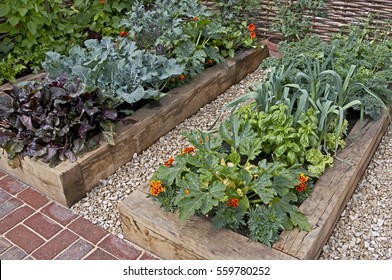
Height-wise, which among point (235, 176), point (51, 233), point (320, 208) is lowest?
point (51, 233)

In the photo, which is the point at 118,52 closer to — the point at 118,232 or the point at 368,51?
the point at 118,232

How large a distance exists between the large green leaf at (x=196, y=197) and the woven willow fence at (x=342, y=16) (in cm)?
269

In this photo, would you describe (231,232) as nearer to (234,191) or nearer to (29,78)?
(234,191)

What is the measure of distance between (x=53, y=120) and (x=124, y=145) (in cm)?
48

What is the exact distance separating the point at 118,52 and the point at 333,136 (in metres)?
1.71

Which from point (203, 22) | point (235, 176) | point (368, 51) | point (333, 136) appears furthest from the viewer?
point (203, 22)

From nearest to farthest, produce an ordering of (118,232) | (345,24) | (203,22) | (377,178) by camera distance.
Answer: (118,232) < (377,178) < (203,22) < (345,24)

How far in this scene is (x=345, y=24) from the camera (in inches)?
160

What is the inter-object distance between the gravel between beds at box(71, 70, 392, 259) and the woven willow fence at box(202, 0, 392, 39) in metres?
1.40

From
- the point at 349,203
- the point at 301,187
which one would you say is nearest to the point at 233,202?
the point at 301,187

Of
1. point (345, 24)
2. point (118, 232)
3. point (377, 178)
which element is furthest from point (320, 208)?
point (345, 24)

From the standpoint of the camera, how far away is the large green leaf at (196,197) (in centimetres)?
184

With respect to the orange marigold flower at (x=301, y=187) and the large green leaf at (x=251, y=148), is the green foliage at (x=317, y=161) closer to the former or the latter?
the orange marigold flower at (x=301, y=187)

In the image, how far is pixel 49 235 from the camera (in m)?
2.29
